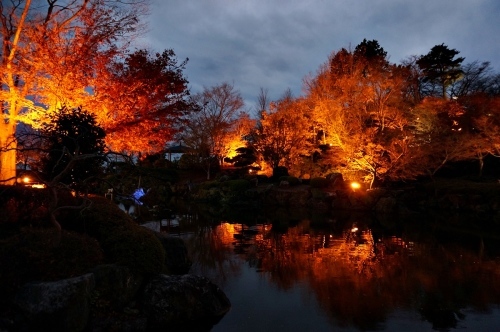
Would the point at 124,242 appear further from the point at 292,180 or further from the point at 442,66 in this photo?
the point at 442,66

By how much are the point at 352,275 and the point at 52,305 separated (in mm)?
6541

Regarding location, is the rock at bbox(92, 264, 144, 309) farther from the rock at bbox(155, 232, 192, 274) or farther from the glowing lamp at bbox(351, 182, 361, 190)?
the glowing lamp at bbox(351, 182, 361, 190)

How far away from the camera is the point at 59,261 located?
18.2ft

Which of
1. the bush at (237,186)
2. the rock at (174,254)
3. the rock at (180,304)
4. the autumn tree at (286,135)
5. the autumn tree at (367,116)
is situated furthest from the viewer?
the autumn tree at (286,135)

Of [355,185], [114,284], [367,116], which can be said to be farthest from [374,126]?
[114,284]

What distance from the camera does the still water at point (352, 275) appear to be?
634 cm

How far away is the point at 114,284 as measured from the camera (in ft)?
19.2

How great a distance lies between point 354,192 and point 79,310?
851 inches

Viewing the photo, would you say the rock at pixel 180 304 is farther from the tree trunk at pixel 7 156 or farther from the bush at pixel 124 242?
the tree trunk at pixel 7 156

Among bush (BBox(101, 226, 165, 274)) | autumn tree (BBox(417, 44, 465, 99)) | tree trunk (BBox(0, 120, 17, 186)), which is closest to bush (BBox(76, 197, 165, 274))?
bush (BBox(101, 226, 165, 274))

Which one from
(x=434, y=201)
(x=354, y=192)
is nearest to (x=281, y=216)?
(x=354, y=192)

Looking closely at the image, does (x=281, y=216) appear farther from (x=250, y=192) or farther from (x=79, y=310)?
(x=79, y=310)

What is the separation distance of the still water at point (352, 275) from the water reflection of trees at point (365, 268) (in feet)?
0.07

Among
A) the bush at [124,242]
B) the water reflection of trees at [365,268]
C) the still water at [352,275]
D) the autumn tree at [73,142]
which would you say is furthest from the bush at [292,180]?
the bush at [124,242]
